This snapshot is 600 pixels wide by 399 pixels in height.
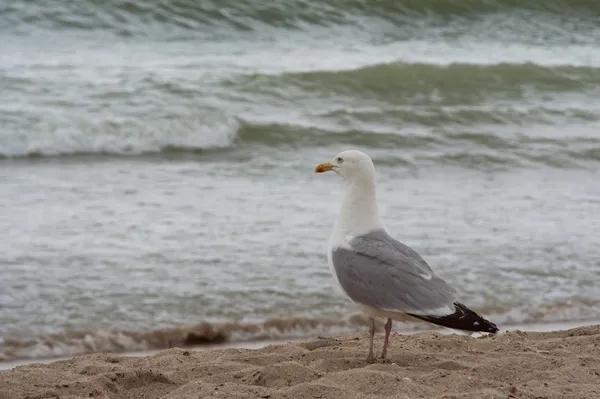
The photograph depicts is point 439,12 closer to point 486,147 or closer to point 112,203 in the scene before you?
point 486,147

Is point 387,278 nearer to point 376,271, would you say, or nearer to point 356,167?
point 376,271

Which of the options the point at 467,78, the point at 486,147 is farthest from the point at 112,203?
the point at 467,78

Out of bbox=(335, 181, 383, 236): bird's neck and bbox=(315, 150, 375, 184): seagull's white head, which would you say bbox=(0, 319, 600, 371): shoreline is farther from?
bbox=(315, 150, 375, 184): seagull's white head

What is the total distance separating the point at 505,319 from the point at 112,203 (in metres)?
2.92

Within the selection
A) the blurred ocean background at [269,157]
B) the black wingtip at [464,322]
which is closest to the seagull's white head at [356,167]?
the black wingtip at [464,322]

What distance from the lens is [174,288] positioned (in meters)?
5.25

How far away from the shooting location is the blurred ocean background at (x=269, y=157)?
16.8 ft

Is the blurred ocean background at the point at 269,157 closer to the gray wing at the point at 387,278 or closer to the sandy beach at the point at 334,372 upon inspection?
the sandy beach at the point at 334,372

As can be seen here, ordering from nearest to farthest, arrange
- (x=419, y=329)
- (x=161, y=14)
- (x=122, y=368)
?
1. (x=122, y=368)
2. (x=419, y=329)
3. (x=161, y=14)

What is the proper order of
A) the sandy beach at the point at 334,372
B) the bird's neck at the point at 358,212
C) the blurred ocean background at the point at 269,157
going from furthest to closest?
the blurred ocean background at the point at 269,157 → the bird's neck at the point at 358,212 → the sandy beach at the point at 334,372

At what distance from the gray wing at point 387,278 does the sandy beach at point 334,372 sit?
26 cm

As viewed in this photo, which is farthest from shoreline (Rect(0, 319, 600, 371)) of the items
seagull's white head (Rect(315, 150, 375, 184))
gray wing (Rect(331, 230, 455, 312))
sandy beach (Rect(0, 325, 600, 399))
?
seagull's white head (Rect(315, 150, 375, 184))

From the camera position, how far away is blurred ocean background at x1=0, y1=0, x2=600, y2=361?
5.13 m

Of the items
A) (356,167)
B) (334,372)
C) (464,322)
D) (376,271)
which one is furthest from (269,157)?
(464,322)
